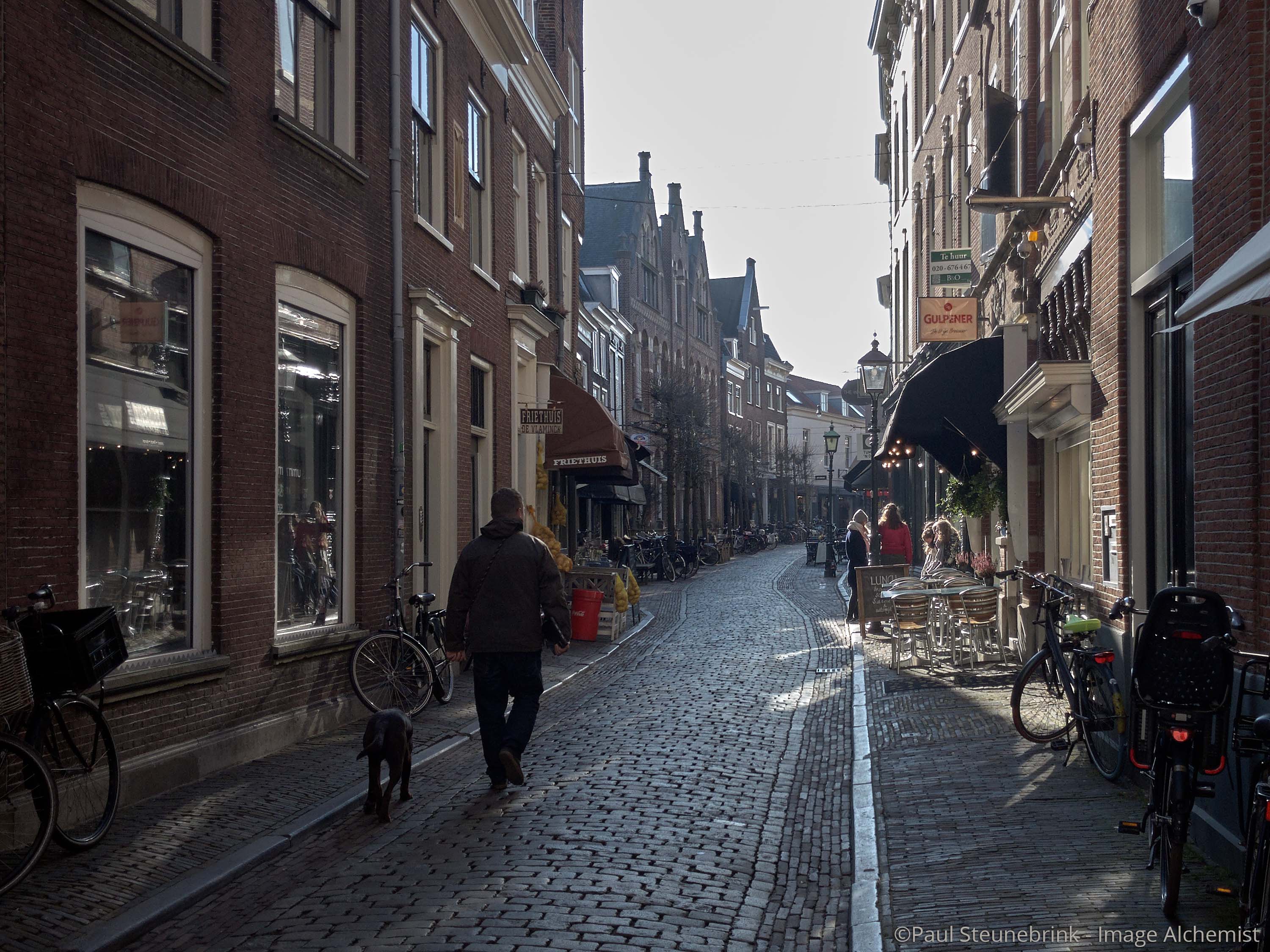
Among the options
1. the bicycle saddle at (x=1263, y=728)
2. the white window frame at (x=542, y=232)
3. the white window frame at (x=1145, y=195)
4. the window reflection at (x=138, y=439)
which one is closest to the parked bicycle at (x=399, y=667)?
the window reflection at (x=138, y=439)

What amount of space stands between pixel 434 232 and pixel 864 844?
28.6ft

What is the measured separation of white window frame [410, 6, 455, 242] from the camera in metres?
13.5

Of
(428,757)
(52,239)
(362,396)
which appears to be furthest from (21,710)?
(362,396)

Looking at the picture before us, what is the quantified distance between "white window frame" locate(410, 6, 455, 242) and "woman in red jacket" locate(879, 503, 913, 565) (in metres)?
7.75

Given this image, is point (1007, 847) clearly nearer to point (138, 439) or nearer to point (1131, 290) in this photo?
point (1131, 290)

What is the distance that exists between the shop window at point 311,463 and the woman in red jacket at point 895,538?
9351 mm

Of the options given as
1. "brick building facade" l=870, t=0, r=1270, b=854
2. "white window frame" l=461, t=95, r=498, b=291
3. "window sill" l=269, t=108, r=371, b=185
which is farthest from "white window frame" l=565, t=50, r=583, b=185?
"window sill" l=269, t=108, r=371, b=185

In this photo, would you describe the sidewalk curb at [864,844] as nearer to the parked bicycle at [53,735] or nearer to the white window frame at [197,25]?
the parked bicycle at [53,735]

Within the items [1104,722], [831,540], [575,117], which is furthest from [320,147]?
[831,540]

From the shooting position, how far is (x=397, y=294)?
457 inches

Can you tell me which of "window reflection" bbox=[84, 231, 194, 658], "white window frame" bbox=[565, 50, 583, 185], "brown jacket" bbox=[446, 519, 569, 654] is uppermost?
"white window frame" bbox=[565, 50, 583, 185]

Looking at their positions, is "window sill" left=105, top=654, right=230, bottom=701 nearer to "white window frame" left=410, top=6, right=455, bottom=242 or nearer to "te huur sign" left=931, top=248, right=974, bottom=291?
"white window frame" left=410, top=6, right=455, bottom=242

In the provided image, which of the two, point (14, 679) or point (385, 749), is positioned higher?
point (14, 679)

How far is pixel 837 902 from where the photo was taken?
554cm
